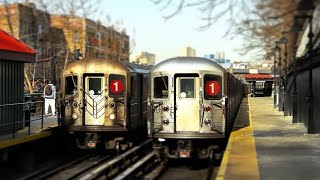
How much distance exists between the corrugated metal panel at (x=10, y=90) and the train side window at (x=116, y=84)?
9.35 feet

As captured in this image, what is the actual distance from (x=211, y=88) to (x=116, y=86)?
3.43 metres

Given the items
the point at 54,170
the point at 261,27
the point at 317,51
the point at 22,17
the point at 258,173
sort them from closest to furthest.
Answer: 1. the point at 261,27
2. the point at 258,173
3. the point at 54,170
4. the point at 317,51
5. the point at 22,17

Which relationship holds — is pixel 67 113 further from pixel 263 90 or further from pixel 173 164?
pixel 263 90

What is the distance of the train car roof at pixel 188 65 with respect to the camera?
13859 mm

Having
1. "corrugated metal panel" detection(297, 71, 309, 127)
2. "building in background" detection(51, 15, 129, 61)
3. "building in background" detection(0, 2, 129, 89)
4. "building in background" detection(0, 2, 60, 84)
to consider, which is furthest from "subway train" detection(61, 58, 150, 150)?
"building in background" detection(51, 15, 129, 61)

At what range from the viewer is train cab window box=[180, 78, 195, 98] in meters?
13.9

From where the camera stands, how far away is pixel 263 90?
8412 centimetres

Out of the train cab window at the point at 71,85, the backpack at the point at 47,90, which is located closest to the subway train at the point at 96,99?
the train cab window at the point at 71,85

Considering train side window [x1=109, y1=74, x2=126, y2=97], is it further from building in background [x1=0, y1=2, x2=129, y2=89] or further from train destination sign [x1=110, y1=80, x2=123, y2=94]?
building in background [x1=0, y1=2, x2=129, y2=89]

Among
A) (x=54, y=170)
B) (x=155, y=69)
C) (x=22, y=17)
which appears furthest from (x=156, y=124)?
(x=22, y=17)

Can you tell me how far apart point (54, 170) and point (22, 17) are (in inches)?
1574

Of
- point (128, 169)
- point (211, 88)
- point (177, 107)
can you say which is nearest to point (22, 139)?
point (128, 169)

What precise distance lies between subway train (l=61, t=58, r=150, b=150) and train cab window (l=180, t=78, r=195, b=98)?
242cm

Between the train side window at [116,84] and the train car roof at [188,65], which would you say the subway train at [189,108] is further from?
the train side window at [116,84]
